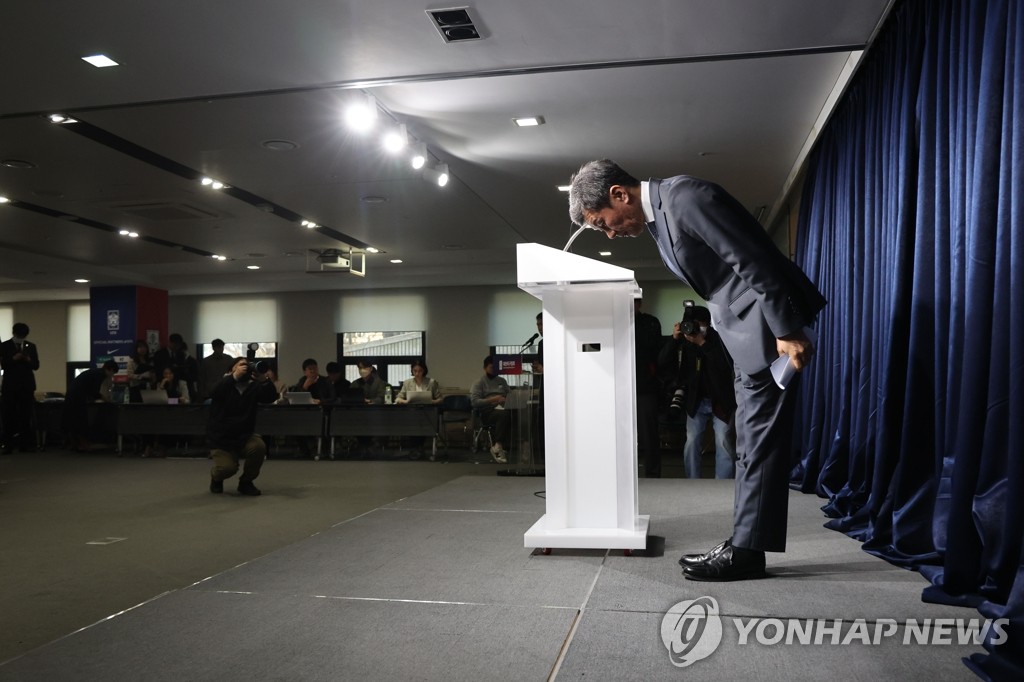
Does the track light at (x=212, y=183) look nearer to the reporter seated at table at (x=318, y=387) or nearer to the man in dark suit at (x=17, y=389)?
the reporter seated at table at (x=318, y=387)

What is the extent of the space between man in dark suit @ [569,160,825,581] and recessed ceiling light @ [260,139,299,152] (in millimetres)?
4026

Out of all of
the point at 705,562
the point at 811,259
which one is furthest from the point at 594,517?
the point at 811,259

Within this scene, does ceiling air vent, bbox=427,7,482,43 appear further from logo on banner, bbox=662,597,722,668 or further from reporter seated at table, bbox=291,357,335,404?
reporter seated at table, bbox=291,357,335,404

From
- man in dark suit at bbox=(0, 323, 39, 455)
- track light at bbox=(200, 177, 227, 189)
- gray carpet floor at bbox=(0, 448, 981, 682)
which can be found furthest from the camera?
man in dark suit at bbox=(0, 323, 39, 455)

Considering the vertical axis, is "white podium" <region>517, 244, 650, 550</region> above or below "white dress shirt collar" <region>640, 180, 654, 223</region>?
below

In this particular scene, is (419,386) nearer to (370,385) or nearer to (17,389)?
(370,385)

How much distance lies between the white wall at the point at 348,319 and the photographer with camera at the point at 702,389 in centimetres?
917

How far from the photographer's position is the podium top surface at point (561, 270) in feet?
8.34

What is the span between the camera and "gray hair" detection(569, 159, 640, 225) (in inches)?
89.1

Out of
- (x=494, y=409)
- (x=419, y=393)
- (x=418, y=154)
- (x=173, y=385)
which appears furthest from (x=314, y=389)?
(x=418, y=154)

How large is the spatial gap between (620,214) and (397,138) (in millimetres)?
3434

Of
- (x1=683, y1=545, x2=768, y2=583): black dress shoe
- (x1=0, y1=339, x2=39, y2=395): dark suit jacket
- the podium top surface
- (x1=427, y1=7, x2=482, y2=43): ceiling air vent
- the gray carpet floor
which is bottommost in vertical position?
the gray carpet floor

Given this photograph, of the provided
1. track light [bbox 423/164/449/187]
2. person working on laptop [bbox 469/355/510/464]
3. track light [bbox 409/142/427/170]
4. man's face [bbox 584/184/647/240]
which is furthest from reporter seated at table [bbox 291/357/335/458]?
man's face [bbox 584/184/647/240]

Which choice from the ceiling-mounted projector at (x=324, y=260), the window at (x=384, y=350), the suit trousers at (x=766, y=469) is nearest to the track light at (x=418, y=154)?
the suit trousers at (x=766, y=469)
